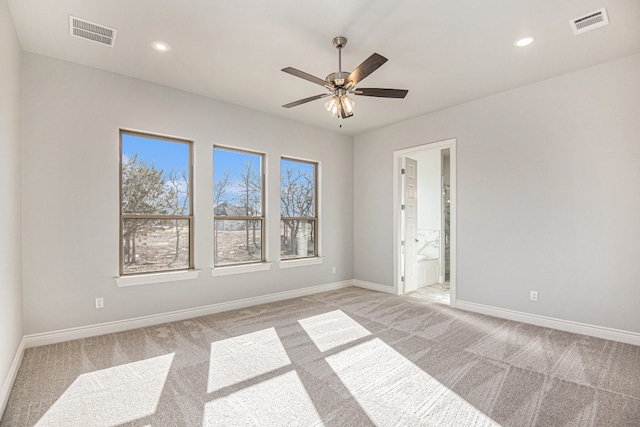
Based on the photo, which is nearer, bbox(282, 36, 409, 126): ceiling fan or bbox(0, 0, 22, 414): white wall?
bbox(0, 0, 22, 414): white wall

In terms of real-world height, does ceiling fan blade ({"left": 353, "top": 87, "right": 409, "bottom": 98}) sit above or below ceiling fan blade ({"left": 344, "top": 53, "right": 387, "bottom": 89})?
below

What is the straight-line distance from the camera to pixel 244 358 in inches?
114

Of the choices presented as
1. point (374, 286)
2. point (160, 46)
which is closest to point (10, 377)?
point (160, 46)

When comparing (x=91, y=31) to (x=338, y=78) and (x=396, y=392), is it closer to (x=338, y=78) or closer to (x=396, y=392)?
(x=338, y=78)

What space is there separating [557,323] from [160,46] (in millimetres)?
5191

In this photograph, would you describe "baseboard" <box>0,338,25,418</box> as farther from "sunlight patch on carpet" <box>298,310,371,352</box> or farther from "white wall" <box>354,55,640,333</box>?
"white wall" <box>354,55,640,333</box>

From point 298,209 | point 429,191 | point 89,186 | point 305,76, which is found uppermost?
point 305,76

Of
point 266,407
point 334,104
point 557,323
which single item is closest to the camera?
point 266,407

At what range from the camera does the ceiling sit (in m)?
2.50

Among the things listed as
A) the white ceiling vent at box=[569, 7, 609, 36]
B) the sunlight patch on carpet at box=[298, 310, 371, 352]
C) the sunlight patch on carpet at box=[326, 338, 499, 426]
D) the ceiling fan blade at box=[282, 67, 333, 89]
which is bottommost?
the sunlight patch on carpet at box=[298, 310, 371, 352]

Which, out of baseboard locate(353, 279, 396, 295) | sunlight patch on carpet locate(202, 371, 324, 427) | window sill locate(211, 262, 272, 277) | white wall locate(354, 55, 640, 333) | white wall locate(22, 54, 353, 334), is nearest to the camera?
sunlight patch on carpet locate(202, 371, 324, 427)

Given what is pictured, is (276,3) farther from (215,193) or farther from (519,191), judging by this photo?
(519,191)

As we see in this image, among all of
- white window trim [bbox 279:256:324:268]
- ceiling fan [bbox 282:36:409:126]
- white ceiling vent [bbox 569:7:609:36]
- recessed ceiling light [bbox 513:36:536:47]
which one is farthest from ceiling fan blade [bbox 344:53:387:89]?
white window trim [bbox 279:256:324:268]

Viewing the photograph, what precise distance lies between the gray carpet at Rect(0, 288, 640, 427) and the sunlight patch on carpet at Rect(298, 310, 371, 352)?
2 centimetres
